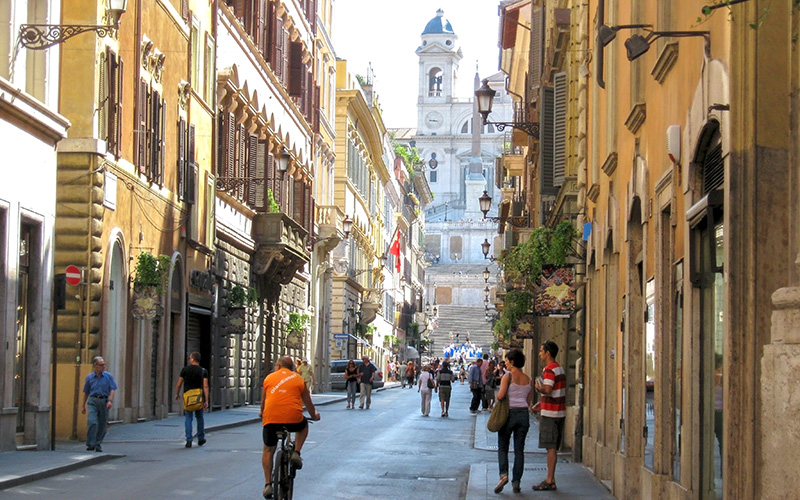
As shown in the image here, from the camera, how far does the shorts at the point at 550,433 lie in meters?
15.6

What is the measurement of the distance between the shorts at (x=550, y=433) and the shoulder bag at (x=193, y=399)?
25.0 feet

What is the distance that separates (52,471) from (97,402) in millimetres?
3986

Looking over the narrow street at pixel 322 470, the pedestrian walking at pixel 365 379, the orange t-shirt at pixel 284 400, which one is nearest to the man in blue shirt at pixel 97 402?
the narrow street at pixel 322 470

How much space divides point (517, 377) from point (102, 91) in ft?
38.0

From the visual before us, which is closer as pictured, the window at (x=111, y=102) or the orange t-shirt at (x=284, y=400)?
the orange t-shirt at (x=284, y=400)

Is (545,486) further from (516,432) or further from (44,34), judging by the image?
(44,34)

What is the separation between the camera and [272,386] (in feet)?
43.2

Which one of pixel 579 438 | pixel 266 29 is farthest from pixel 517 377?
pixel 266 29

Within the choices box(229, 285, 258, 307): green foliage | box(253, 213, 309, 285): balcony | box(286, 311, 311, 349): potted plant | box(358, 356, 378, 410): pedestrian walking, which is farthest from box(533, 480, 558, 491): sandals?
box(286, 311, 311, 349): potted plant

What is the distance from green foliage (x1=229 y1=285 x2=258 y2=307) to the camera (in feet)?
121

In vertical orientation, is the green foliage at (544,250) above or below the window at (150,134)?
below

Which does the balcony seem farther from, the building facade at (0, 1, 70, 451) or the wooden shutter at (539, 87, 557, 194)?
the building facade at (0, 1, 70, 451)

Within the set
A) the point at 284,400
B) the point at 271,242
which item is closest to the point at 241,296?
the point at 271,242

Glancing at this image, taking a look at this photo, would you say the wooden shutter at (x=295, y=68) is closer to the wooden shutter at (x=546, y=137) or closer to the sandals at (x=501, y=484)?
the wooden shutter at (x=546, y=137)
